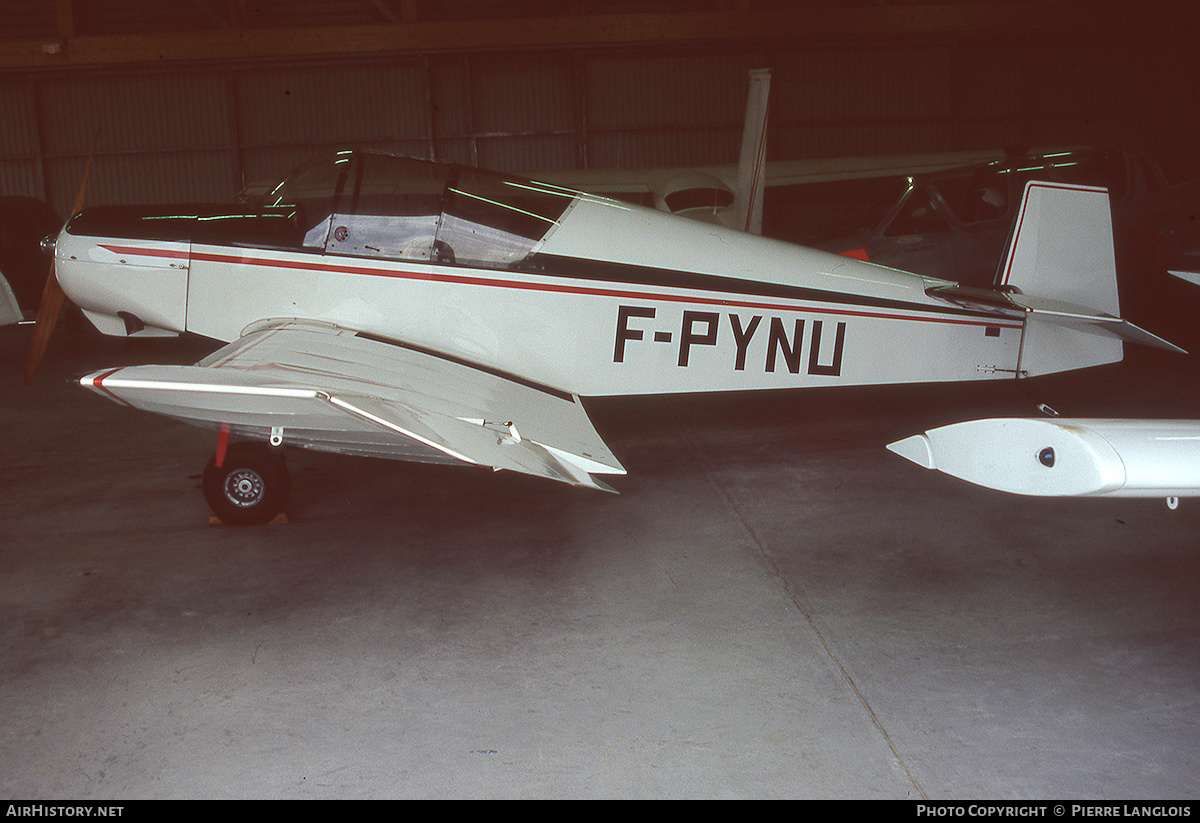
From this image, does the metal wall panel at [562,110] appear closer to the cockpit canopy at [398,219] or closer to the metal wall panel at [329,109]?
the metal wall panel at [329,109]

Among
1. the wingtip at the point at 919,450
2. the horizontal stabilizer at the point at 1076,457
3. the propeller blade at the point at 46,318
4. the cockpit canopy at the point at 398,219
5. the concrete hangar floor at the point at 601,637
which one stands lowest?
the concrete hangar floor at the point at 601,637

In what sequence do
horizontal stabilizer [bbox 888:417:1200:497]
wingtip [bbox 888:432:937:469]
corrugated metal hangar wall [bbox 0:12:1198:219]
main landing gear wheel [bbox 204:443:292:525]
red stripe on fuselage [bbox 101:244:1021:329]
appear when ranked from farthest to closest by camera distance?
1. corrugated metal hangar wall [bbox 0:12:1198:219]
2. red stripe on fuselage [bbox 101:244:1021:329]
3. main landing gear wheel [bbox 204:443:292:525]
4. wingtip [bbox 888:432:937:469]
5. horizontal stabilizer [bbox 888:417:1200:497]

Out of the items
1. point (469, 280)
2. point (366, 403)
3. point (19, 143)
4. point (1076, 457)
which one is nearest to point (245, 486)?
point (366, 403)

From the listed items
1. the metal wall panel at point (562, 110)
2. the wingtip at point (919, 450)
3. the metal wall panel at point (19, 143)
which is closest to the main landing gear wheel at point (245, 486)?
the wingtip at point (919, 450)

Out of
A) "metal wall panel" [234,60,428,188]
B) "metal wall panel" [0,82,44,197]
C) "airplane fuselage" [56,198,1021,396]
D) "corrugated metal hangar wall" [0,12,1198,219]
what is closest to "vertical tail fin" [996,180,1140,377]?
"airplane fuselage" [56,198,1021,396]

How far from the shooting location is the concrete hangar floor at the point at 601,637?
8.54 feet

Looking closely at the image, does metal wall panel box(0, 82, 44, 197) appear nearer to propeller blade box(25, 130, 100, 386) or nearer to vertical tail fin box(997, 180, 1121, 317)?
propeller blade box(25, 130, 100, 386)

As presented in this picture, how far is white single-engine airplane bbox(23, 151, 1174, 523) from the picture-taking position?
16.5 ft

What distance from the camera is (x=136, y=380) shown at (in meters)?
3.40

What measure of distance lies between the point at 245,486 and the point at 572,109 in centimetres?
1320

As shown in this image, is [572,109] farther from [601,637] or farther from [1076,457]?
[1076,457]

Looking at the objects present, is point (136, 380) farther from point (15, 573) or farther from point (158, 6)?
point (158, 6)

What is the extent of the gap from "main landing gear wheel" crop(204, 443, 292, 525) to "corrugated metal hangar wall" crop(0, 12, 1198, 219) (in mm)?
12602

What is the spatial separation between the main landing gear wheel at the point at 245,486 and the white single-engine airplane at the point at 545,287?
31 mm
